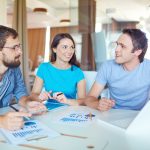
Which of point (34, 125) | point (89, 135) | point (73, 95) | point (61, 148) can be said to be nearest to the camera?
point (61, 148)

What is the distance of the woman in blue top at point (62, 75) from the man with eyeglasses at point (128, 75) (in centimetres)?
24

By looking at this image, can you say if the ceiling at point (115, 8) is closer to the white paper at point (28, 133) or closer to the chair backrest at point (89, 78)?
the chair backrest at point (89, 78)

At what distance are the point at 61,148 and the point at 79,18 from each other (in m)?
3.38

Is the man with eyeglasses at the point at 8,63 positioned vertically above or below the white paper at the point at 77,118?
above

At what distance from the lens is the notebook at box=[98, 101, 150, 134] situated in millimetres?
996

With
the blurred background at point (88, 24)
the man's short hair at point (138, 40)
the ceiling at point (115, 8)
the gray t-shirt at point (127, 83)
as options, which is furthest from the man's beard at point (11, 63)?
the ceiling at point (115, 8)

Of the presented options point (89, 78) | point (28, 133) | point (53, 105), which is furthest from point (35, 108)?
point (89, 78)

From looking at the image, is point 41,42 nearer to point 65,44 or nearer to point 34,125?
point 65,44

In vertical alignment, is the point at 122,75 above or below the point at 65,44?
below

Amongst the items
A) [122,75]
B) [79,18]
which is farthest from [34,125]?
[79,18]

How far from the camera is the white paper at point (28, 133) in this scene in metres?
0.95

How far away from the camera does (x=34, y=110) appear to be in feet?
4.50

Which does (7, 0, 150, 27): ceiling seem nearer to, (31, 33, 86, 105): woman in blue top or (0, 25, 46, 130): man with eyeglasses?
(31, 33, 86, 105): woman in blue top

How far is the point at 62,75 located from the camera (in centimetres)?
207
